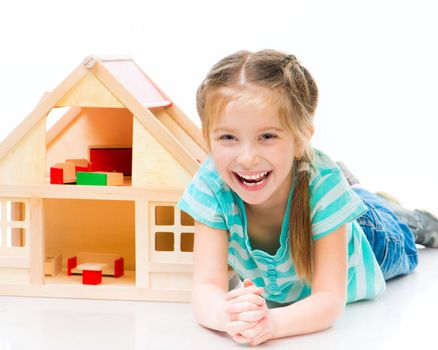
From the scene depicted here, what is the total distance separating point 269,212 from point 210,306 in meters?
0.25

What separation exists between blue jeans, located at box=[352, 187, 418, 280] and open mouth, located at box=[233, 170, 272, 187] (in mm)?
518

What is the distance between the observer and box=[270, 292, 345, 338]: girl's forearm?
1686 mm

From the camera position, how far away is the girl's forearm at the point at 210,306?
5.63ft

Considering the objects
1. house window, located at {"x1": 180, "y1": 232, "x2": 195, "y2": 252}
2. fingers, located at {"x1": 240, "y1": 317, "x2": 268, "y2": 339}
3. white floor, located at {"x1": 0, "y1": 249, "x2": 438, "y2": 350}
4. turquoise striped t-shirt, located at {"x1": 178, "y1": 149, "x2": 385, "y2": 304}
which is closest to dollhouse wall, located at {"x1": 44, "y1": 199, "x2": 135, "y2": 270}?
house window, located at {"x1": 180, "y1": 232, "x2": 195, "y2": 252}

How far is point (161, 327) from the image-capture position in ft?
5.93

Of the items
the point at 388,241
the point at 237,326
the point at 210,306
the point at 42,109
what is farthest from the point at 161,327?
the point at 388,241

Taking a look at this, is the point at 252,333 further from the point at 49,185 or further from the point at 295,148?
the point at 49,185

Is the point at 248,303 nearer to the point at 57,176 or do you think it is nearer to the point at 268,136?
the point at 268,136

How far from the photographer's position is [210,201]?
1.85 m

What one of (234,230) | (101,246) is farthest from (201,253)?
(101,246)

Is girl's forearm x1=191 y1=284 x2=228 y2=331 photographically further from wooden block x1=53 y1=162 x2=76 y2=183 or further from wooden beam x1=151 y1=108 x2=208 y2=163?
wooden beam x1=151 y1=108 x2=208 y2=163

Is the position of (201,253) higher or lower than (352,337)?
higher

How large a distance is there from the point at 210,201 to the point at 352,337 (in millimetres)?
409

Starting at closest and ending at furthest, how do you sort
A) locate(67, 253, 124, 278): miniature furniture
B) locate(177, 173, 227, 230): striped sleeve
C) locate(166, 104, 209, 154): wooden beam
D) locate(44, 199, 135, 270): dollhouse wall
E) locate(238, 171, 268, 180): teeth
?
locate(238, 171, 268, 180): teeth < locate(177, 173, 227, 230): striped sleeve < locate(67, 253, 124, 278): miniature furniture < locate(44, 199, 135, 270): dollhouse wall < locate(166, 104, 209, 154): wooden beam
